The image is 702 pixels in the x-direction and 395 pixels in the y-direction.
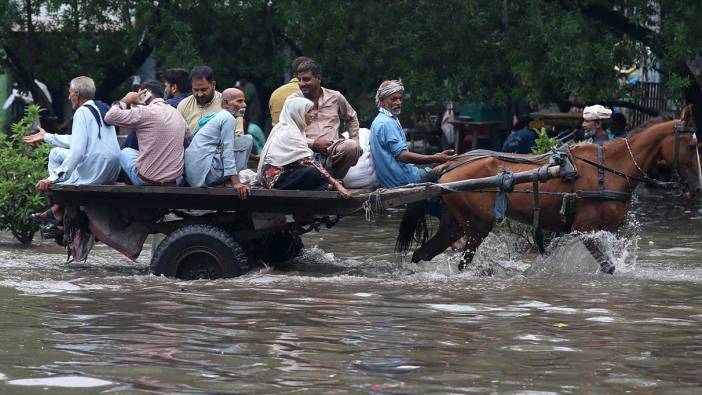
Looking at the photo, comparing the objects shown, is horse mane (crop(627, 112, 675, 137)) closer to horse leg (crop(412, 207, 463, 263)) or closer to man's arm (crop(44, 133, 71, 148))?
horse leg (crop(412, 207, 463, 263))

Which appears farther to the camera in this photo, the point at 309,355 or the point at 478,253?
the point at 478,253

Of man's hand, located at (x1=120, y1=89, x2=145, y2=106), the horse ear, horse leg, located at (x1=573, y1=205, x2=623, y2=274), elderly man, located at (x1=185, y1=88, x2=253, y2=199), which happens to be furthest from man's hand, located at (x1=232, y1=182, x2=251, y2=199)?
the horse ear

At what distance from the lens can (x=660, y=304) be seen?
32.1 ft

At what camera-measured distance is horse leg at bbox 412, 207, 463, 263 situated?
11453 mm

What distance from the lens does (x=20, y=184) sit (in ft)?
44.7

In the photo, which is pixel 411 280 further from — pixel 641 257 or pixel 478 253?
pixel 641 257

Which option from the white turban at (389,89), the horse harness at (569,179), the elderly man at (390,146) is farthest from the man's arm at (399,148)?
the horse harness at (569,179)

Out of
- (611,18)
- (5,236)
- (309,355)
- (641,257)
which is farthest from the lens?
(611,18)

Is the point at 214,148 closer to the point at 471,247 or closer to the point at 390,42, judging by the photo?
the point at 471,247

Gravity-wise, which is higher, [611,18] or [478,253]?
[611,18]

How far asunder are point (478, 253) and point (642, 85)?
11.4 m

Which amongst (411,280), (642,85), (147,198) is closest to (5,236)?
(147,198)

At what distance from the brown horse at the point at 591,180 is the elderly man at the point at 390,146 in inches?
13.6

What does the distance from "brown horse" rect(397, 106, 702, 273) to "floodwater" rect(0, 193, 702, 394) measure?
29 centimetres
